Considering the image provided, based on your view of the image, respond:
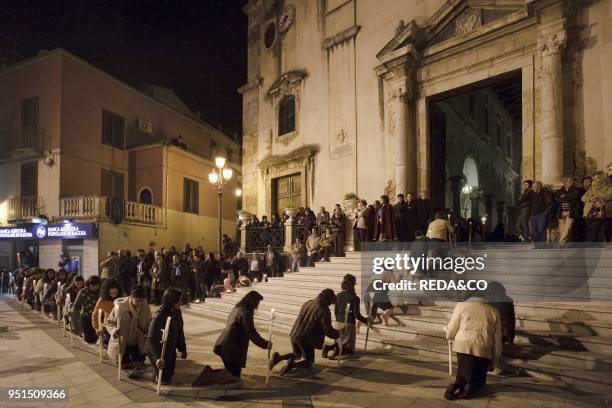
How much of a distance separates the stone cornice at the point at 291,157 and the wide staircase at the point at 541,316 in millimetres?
8247

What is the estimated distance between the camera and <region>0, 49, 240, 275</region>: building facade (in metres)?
20.3

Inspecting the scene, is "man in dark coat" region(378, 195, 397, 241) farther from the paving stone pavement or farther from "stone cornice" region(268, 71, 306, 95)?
"stone cornice" region(268, 71, 306, 95)

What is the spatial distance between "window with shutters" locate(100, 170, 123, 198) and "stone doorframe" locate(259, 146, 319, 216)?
29.5ft

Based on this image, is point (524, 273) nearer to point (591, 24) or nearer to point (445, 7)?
point (591, 24)

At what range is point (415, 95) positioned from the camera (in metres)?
15.5

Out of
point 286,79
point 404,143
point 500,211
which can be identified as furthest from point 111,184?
point 500,211

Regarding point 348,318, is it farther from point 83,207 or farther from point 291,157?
point 83,207

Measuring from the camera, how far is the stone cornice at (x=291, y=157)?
60.5 ft

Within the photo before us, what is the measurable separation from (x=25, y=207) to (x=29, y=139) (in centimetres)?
341

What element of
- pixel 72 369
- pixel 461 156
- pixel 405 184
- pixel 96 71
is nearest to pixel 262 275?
pixel 405 184

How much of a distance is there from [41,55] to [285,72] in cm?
1225

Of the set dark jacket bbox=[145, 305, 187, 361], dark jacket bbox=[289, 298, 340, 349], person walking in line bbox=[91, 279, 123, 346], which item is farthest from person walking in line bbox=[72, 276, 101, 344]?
dark jacket bbox=[289, 298, 340, 349]

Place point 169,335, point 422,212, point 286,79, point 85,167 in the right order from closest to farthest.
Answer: point 169,335, point 422,212, point 286,79, point 85,167

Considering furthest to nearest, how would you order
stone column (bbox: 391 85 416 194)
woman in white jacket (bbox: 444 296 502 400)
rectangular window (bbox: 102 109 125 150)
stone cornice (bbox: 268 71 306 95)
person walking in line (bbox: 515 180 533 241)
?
rectangular window (bbox: 102 109 125 150), stone cornice (bbox: 268 71 306 95), stone column (bbox: 391 85 416 194), person walking in line (bbox: 515 180 533 241), woman in white jacket (bbox: 444 296 502 400)
